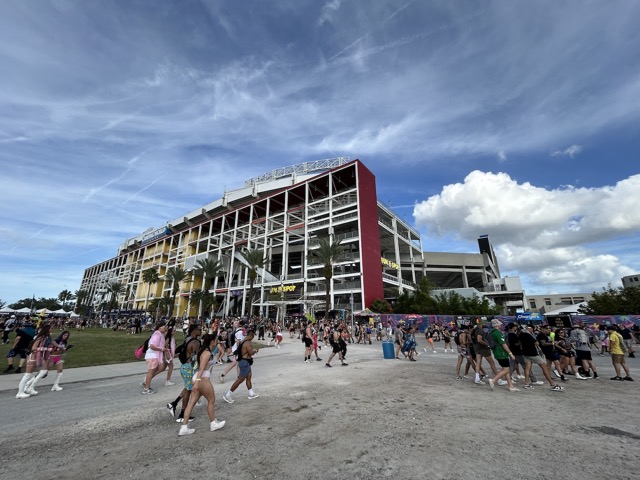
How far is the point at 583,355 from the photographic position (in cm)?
863

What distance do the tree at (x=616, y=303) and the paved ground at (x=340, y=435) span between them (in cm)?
3061

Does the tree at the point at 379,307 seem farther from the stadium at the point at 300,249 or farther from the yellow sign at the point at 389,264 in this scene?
the yellow sign at the point at 389,264

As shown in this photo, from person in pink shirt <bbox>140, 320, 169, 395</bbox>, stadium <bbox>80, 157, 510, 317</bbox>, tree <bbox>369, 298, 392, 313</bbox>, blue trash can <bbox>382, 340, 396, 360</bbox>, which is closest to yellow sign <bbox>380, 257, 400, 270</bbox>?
stadium <bbox>80, 157, 510, 317</bbox>

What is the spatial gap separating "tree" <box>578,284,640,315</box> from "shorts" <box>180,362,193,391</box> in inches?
1421

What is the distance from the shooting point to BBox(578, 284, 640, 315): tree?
94.2 ft

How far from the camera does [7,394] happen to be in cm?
698

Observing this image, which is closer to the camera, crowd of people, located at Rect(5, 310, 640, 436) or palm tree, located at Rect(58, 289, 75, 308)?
crowd of people, located at Rect(5, 310, 640, 436)

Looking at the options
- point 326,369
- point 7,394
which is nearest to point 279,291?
point 326,369

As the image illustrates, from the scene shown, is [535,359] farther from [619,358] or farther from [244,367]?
[244,367]

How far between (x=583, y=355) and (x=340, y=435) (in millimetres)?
8617

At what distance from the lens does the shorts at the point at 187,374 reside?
16.1ft

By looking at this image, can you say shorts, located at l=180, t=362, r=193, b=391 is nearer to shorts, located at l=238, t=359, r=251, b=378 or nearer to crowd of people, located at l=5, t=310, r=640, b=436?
crowd of people, located at l=5, t=310, r=640, b=436

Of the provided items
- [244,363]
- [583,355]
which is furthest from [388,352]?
[244,363]

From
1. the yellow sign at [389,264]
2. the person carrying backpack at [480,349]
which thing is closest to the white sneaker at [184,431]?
the person carrying backpack at [480,349]
